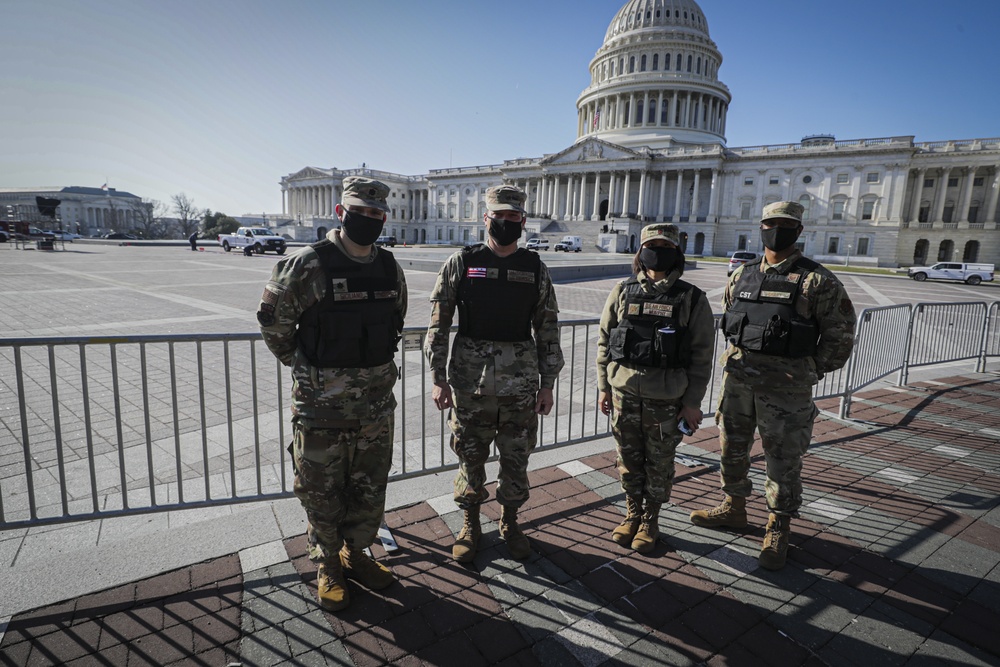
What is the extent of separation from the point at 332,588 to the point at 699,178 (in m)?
75.9

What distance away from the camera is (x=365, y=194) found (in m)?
2.81

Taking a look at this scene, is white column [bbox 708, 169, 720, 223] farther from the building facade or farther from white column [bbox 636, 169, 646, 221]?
the building facade

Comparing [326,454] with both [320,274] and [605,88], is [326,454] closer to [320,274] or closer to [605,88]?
[320,274]

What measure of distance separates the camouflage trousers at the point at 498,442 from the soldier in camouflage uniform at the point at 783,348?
1520 millimetres

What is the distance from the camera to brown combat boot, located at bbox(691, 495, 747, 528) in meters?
3.68

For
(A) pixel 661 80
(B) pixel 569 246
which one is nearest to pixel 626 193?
(A) pixel 661 80

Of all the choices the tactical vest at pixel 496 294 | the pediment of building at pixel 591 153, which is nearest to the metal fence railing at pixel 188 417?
the tactical vest at pixel 496 294

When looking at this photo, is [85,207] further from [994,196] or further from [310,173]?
[994,196]

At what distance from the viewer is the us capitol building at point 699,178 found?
2261 inches

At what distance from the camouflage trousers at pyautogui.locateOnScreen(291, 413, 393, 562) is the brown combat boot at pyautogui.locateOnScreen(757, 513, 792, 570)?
2.41 metres

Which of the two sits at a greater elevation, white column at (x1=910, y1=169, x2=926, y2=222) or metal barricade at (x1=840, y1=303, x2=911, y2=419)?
white column at (x1=910, y1=169, x2=926, y2=222)

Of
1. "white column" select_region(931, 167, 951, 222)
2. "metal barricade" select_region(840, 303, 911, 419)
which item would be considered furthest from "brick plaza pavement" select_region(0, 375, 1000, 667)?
"white column" select_region(931, 167, 951, 222)

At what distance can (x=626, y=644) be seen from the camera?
256 centimetres

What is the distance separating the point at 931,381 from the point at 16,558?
1078 centimetres
